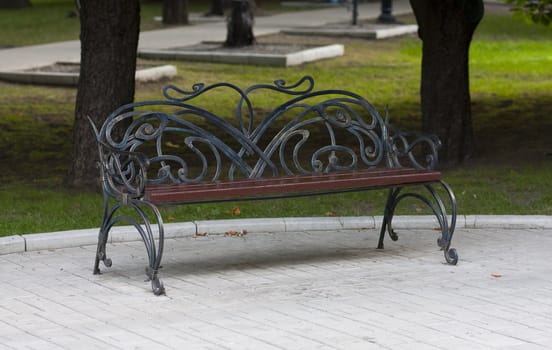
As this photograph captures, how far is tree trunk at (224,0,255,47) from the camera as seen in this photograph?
22.6 meters

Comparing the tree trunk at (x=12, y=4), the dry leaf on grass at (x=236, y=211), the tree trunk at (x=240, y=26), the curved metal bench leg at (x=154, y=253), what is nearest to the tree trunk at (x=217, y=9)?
the tree trunk at (x=12, y=4)

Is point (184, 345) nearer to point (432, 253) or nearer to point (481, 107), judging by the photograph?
point (432, 253)

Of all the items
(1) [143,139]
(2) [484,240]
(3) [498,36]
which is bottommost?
(3) [498,36]

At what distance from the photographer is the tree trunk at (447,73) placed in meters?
Result: 11.8

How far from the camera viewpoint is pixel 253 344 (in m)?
5.70

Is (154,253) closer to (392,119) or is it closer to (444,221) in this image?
(444,221)

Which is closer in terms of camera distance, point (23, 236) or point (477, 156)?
point (23, 236)

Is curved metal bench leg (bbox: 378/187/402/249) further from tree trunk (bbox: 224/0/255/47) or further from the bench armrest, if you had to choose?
tree trunk (bbox: 224/0/255/47)

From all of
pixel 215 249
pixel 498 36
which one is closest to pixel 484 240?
pixel 215 249

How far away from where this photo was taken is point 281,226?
8445mm

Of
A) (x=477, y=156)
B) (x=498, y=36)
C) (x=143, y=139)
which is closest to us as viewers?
(x=143, y=139)

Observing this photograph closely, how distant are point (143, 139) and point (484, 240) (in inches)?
98.2

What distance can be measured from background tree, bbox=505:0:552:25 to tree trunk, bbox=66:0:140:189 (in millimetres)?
4827

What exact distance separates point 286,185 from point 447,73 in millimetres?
5131
